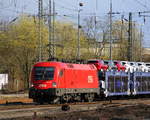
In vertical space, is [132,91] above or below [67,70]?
below

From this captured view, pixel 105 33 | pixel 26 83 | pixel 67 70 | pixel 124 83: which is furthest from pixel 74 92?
pixel 105 33

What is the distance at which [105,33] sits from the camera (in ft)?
252

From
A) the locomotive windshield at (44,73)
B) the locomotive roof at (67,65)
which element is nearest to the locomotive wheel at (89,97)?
the locomotive roof at (67,65)

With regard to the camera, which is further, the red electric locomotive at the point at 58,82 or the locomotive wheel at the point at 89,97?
the locomotive wheel at the point at 89,97

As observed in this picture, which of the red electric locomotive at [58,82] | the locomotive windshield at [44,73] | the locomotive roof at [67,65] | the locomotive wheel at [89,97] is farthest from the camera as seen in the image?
the locomotive wheel at [89,97]

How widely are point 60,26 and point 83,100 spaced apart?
42242mm

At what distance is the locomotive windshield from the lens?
2947 centimetres

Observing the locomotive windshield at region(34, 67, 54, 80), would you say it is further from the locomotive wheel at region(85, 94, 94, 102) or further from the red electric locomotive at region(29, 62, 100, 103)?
the locomotive wheel at region(85, 94, 94, 102)

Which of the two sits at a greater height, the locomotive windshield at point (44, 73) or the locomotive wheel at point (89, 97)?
the locomotive windshield at point (44, 73)

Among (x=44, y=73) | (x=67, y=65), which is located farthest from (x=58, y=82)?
(x=67, y=65)

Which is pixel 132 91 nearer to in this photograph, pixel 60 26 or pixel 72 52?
pixel 72 52

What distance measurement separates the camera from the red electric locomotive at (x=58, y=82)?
29095 mm

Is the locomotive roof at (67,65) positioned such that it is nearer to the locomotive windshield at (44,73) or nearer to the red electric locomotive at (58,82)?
the red electric locomotive at (58,82)

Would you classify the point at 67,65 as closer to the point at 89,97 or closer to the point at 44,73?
the point at 44,73
